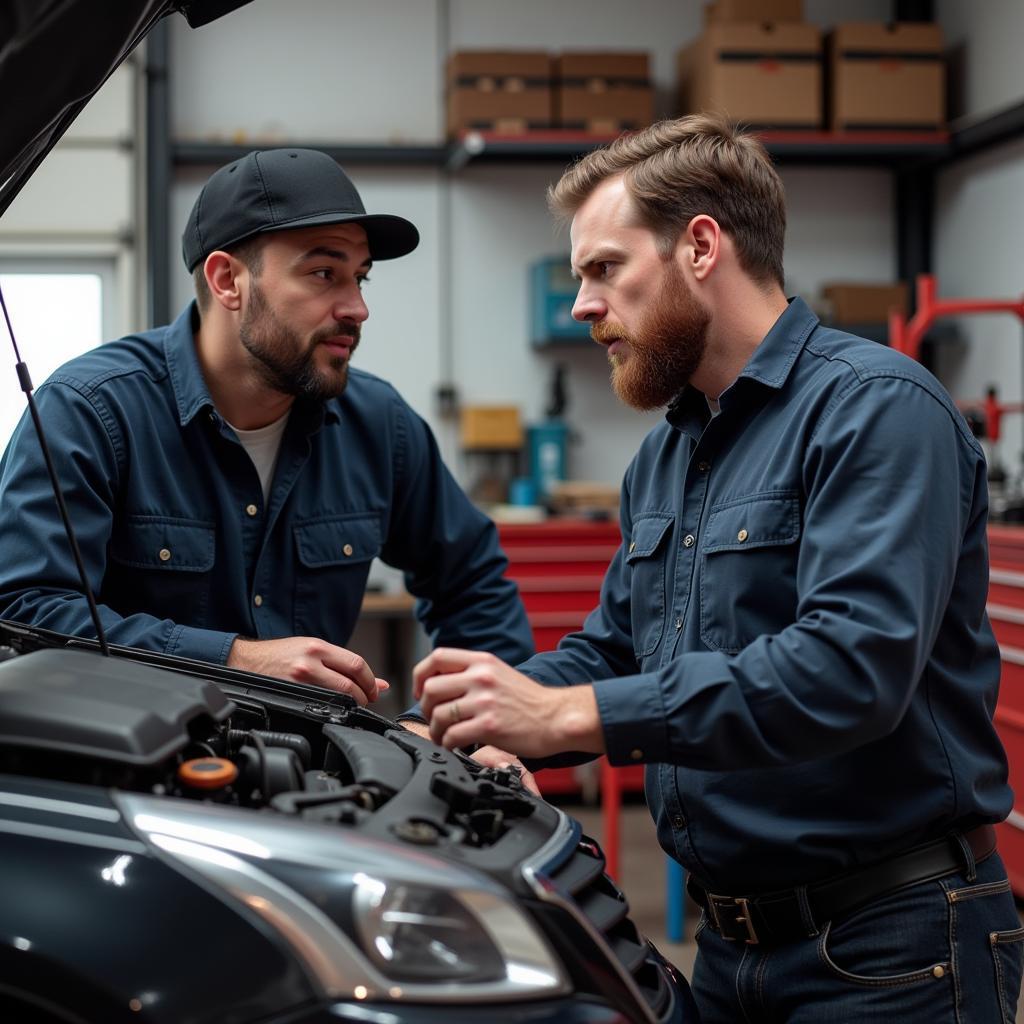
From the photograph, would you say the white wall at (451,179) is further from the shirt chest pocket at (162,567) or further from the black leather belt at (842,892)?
the black leather belt at (842,892)

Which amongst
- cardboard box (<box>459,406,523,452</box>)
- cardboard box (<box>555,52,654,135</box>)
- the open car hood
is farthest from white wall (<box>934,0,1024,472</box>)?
the open car hood

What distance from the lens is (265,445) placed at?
1936 millimetres

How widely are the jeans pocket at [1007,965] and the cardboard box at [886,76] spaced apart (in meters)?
3.75

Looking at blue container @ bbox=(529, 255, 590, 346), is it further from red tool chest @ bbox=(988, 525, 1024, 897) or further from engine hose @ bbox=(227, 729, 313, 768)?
engine hose @ bbox=(227, 729, 313, 768)

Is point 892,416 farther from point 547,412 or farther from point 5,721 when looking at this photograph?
point 547,412

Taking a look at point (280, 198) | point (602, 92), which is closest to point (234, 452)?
point (280, 198)

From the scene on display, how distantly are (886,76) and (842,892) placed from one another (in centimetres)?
392

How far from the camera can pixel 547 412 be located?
4.87 meters

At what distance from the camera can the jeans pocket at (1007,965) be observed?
127cm

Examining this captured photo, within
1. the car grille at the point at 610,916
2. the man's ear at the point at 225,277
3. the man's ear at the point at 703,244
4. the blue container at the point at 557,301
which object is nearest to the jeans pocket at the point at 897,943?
the car grille at the point at 610,916

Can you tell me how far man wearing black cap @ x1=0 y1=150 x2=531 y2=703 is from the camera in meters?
1.69

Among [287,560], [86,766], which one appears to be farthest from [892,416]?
[287,560]

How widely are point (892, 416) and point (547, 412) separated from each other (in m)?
3.70

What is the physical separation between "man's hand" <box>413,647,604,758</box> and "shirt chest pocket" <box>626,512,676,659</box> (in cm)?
34
